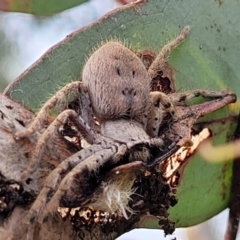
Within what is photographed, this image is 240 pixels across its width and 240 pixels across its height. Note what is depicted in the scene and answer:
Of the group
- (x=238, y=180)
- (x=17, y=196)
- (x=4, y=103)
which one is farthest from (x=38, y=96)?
(x=238, y=180)

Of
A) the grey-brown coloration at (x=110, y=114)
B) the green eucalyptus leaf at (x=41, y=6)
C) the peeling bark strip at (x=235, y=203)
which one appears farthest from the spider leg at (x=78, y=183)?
the green eucalyptus leaf at (x=41, y=6)

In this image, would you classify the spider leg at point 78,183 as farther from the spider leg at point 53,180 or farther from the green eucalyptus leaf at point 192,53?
the green eucalyptus leaf at point 192,53

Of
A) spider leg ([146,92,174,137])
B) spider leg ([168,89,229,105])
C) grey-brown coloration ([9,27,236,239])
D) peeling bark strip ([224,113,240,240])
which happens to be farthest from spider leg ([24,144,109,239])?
peeling bark strip ([224,113,240,240])

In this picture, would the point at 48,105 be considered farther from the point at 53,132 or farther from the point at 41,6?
the point at 41,6

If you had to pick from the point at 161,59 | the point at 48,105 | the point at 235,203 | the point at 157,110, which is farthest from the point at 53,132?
the point at 235,203

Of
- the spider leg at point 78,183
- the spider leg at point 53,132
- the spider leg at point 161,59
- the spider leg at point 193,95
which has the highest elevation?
the spider leg at point 161,59

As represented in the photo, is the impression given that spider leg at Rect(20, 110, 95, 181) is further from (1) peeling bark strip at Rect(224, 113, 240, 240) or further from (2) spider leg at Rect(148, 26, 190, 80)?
(1) peeling bark strip at Rect(224, 113, 240, 240)
